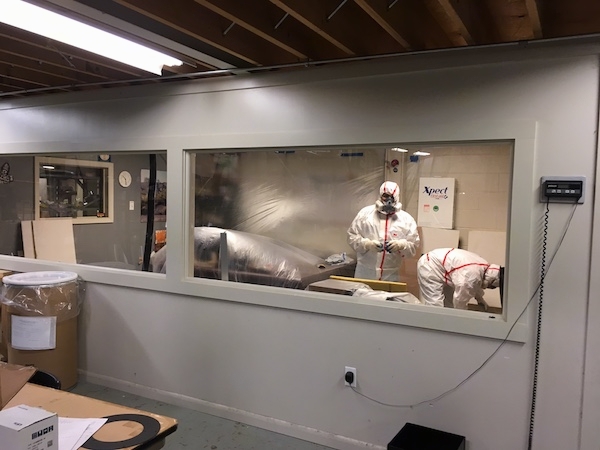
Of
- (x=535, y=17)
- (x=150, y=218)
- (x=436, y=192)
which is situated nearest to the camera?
(x=535, y=17)

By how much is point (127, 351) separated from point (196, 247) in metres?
0.99

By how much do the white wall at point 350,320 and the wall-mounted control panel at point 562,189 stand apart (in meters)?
0.04

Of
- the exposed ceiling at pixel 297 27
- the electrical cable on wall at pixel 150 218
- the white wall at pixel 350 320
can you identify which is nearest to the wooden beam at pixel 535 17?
the exposed ceiling at pixel 297 27

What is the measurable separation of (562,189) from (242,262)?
2.32 metres

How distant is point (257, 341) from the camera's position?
312 cm

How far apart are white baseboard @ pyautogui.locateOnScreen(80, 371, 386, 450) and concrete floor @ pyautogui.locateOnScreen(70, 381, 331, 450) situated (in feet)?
0.10

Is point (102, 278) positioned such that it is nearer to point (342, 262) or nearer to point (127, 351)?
point (127, 351)

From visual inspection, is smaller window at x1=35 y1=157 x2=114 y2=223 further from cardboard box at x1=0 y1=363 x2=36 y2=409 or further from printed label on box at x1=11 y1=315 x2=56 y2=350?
cardboard box at x1=0 y1=363 x2=36 y2=409

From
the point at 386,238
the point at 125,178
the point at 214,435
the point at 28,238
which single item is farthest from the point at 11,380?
the point at 125,178

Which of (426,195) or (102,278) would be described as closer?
(102,278)

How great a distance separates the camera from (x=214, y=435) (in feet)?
9.84

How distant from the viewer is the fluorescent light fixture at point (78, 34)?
2230 millimetres

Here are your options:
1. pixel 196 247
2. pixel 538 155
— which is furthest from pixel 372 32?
pixel 196 247

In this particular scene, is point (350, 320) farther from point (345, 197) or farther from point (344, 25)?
point (345, 197)
